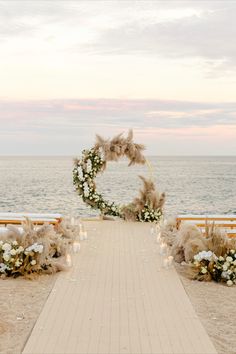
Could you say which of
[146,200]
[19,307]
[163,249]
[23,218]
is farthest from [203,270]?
[146,200]

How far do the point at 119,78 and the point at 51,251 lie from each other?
19569mm

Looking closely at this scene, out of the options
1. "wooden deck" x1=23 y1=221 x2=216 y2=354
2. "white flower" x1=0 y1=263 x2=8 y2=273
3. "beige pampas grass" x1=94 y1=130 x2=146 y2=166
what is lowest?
"wooden deck" x1=23 y1=221 x2=216 y2=354

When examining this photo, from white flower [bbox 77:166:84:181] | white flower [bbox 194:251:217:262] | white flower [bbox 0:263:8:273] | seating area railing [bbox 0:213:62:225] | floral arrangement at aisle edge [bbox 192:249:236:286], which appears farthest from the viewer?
white flower [bbox 77:166:84:181]

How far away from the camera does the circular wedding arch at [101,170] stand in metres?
15.7

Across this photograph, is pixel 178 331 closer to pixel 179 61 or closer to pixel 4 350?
pixel 4 350

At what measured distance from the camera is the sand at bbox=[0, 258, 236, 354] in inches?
239

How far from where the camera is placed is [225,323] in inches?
267

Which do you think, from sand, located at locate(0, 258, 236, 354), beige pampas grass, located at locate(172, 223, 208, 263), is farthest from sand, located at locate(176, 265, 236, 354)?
beige pampas grass, located at locate(172, 223, 208, 263)

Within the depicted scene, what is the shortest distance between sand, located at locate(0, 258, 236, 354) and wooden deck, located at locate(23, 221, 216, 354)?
119 mm

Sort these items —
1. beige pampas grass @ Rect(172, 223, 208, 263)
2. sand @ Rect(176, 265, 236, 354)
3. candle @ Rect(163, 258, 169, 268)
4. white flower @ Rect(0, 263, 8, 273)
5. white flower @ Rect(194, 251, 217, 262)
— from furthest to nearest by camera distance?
candle @ Rect(163, 258, 169, 268)
beige pampas grass @ Rect(172, 223, 208, 263)
white flower @ Rect(194, 251, 217, 262)
white flower @ Rect(0, 263, 8, 273)
sand @ Rect(176, 265, 236, 354)

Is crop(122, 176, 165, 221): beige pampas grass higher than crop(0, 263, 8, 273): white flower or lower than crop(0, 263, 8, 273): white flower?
higher

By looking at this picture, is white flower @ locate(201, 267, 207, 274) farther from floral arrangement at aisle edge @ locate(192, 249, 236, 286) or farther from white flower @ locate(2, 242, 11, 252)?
white flower @ locate(2, 242, 11, 252)

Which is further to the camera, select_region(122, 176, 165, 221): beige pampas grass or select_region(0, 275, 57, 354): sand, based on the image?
select_region(122, 176, 165, 221): beige pampas grass

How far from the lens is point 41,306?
729 cm
